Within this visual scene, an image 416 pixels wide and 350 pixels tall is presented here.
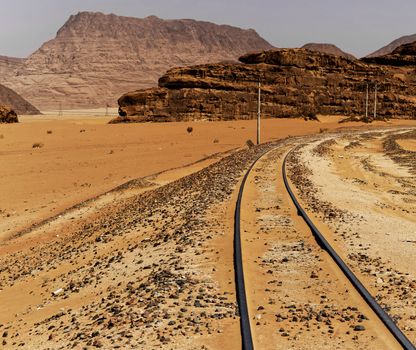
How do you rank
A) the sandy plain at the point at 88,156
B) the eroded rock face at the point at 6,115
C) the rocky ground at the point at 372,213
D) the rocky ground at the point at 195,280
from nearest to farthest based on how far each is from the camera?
the rocky ground at the point at 195,280, the rocky ground at the point at 372,213, the sandy plain at the point at 88,156, the eroded rock face at the point at 6,115

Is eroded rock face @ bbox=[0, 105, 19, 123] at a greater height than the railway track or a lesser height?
greater

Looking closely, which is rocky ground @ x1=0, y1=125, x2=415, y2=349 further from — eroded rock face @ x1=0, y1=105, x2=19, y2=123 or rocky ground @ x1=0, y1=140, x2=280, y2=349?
eroded rock face @ x1=0, y1=105, x2=19, y2=123

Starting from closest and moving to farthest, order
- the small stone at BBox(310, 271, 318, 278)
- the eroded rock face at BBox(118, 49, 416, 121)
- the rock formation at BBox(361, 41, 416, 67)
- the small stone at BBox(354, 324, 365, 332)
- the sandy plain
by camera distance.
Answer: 1. the small stone at BBox(354, 324, 365, 332)
2. the small stone at BBox(310, 271, 318, 278)
3. the sandy plain
4. the eroded rock face at BBox(118, 49, 416, 121)
5. the rock formation at BBox(361, 41, 416, 67)

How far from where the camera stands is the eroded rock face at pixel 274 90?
69.0 metres

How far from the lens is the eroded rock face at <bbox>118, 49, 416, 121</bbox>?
69000mm

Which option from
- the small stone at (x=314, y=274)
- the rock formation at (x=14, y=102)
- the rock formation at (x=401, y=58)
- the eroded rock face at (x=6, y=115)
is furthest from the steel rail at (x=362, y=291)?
the rock formation at (x=14, y=102)

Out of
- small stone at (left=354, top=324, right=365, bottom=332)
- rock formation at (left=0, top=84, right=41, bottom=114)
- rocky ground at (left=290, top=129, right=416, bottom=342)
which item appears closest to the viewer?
small stone at (left=354, top=324, right=365, bottom=332)

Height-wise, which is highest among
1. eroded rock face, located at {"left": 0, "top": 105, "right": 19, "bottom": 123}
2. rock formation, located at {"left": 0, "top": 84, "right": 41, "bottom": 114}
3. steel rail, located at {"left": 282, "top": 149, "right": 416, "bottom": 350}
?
rock formation, located at {"left": 0, "top": 84, "right": 41, "bottom": 114}

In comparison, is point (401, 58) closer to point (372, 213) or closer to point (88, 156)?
point (88, 156)

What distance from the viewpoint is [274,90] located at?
71812 mm

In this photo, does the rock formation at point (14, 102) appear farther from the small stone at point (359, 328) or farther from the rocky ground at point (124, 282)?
the small stone at point (359, 328)

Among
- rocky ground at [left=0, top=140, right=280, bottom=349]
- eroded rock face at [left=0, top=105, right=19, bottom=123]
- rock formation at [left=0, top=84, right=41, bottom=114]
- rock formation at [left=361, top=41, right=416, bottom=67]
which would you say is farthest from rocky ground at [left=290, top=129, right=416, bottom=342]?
rock formation at [left=0, top=84, right=41, bottom=114]

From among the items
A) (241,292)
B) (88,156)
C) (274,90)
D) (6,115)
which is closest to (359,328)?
(241,292)

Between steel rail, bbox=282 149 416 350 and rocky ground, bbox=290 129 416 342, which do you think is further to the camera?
rocky ground, bbox=290 129 416 342
